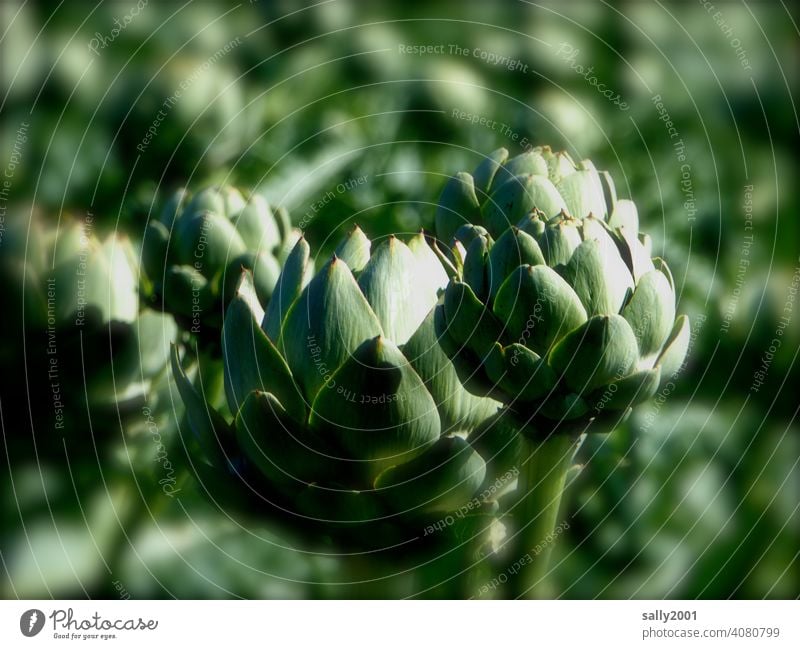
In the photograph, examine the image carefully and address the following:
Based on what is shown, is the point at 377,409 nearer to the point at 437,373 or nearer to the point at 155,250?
the point at 437,373

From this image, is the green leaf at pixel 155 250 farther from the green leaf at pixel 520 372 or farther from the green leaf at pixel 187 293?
the green leaf at pixel 520 372

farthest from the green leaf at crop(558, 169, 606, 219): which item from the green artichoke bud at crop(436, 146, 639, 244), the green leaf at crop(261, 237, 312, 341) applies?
the green leaf at crop(261, 237, 312, 341)

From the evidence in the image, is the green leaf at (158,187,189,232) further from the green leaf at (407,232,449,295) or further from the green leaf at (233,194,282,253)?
the green leaf at (407,232,449,295)

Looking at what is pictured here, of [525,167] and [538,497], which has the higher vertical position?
[525,167]

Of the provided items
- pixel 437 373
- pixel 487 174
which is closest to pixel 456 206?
pixel 487 174

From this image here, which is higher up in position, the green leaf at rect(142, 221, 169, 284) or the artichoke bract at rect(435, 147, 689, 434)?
the green leaf at rect(142, 221, 169, 284)

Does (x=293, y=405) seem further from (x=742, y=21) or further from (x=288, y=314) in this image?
(x=742, y=21)
